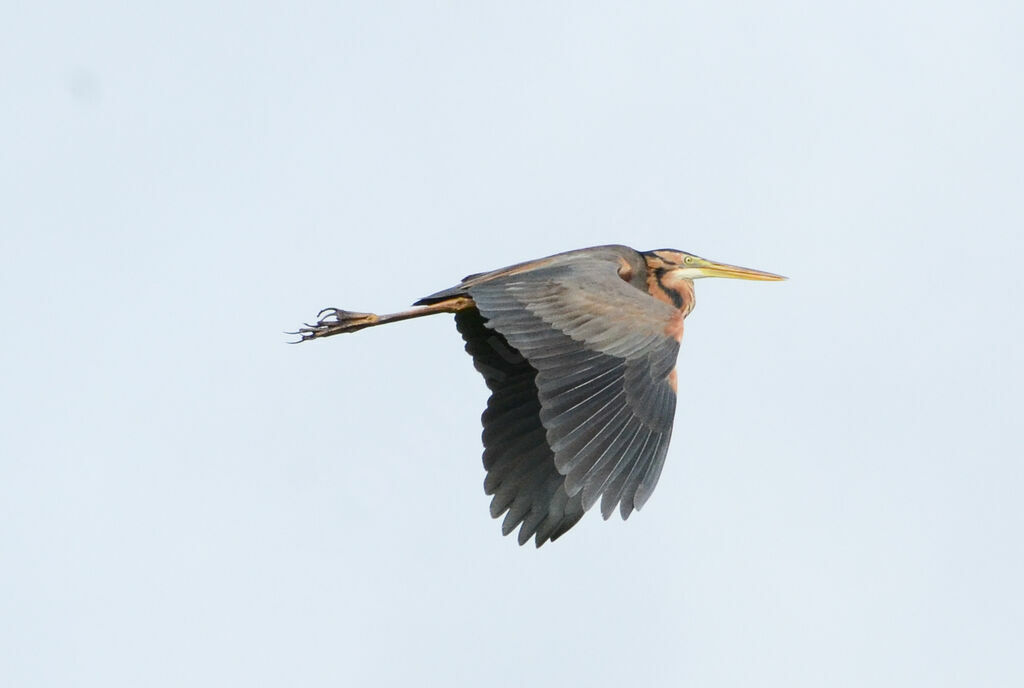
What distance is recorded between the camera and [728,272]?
1153cm

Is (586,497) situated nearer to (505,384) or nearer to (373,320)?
(505,384)

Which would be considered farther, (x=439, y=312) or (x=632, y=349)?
(x=439, y=312)

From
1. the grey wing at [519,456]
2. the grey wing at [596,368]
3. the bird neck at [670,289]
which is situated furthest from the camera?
the bird neck at [670,289]

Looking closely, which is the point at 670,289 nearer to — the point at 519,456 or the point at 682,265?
the point at 682,265

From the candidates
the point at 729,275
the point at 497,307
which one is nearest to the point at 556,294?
the point at 497,307

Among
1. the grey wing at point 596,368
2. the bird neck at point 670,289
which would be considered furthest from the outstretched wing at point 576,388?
the bird neck at point 670,289

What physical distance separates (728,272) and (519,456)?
2.48 meters

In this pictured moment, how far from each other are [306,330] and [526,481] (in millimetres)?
1580

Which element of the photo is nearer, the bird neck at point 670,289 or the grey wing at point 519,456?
the grey wing at point 519,456

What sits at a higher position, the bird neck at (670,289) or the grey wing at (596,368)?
the bird neck at (670,289)

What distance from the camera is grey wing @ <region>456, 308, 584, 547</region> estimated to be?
9695 mm

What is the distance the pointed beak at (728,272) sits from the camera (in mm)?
11312

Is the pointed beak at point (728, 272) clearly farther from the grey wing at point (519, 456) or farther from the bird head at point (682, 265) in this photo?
the grey wing at point (519, 456)

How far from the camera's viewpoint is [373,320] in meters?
10.1
